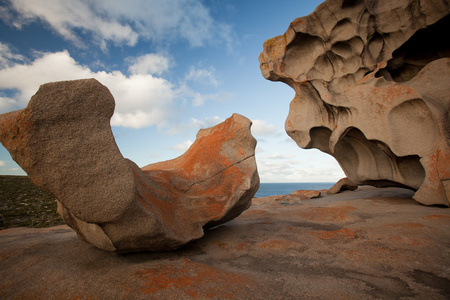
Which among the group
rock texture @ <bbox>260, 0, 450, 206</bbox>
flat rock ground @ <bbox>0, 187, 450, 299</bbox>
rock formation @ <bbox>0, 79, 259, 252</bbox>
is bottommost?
flat rock ground @ <bbox>0, 187, 450, 299</bbox>

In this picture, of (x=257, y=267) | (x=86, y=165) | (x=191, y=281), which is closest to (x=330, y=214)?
(x=257, y=267)

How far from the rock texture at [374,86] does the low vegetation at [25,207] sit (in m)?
8.90

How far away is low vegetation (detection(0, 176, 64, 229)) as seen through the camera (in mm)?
7941

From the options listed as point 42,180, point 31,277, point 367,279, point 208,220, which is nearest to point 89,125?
point 42,180

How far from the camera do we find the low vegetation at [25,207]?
7941 millimetres

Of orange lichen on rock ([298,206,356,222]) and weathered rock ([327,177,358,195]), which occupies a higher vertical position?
weathered rock ([327,177,358,195])

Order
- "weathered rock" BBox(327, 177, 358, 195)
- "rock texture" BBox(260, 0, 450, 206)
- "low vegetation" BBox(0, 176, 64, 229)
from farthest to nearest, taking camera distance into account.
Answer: "weathered rock" BBox(327, 177, 358, 195) < "low vegetation" BBox(0, 176, 64, 229) < "rock texture" BBox(260, 0, 450, 206)

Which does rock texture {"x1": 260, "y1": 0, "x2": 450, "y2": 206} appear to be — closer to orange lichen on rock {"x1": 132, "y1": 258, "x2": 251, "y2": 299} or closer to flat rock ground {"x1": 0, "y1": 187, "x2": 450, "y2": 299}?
flat rock ground {"x1": 0, "y1": 187, "x2": 450, "y2": 299}

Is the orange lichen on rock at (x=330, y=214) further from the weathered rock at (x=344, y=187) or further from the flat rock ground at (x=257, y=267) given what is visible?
the weathered rock at (x=344, y=187)

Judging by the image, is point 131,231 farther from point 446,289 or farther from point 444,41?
point 444,41

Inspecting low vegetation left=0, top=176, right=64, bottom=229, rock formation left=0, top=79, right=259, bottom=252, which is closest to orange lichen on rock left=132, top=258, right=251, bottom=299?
rock formation left=0, top=79, right=259, bottom=252

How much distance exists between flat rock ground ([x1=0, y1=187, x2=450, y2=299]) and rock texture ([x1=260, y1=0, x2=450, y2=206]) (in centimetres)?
231

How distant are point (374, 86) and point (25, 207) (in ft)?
40.5

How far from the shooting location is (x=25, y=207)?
9281 millimetres
